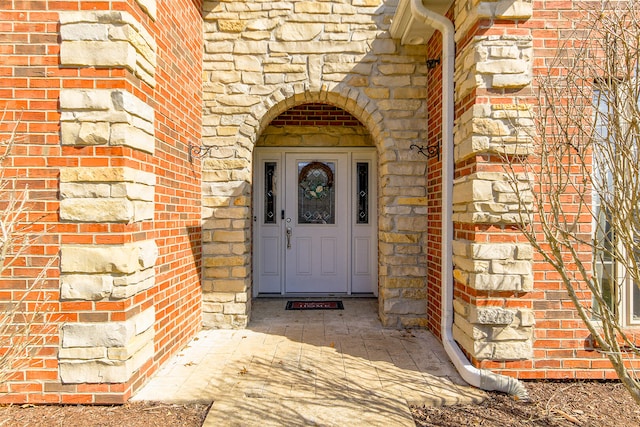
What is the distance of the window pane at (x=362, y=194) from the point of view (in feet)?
19.9

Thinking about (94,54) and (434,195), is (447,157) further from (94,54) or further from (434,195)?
(94,54)

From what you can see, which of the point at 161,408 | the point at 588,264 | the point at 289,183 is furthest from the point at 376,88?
the point at 161,408

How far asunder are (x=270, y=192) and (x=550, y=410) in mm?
4332

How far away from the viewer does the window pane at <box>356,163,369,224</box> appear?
6.05 m

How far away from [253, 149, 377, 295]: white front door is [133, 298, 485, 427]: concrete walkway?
5.04 ft

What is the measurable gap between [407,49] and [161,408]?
4.04 metres

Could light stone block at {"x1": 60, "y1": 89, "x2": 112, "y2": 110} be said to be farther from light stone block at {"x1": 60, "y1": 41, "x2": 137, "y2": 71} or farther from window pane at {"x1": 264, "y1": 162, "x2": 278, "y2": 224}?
window pane at {"x1": 264, "y1": 162, "x2": 278, "y2": 224}

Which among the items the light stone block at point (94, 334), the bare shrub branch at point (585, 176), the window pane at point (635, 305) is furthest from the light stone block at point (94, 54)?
the window pane at point (635, 305)

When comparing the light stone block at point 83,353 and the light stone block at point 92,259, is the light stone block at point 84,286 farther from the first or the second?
the light stone block at point 83,353

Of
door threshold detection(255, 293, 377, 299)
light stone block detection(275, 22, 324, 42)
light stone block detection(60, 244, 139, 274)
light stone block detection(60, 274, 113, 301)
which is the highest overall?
light stone block detection(275, 22, 324, 42)

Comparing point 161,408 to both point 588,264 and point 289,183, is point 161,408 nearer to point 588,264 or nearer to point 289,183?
point 588,264

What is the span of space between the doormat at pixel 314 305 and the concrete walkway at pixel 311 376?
751mm

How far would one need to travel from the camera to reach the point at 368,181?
6.06m

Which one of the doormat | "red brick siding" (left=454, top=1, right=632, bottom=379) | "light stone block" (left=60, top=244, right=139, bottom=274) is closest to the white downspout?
"red brick siding" (left=454, top=1, right=632, bottom=379)
